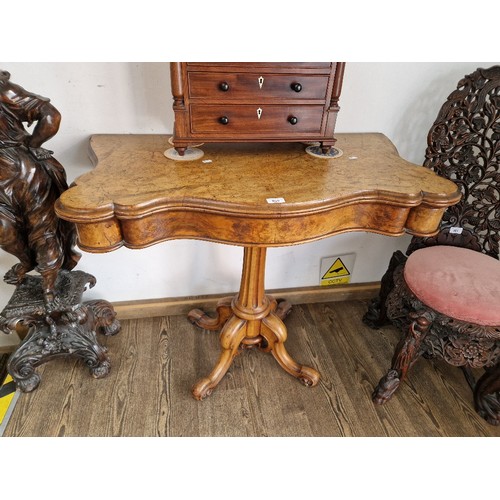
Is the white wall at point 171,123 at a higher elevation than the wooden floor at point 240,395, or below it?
higher

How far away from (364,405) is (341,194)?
0.94 metres

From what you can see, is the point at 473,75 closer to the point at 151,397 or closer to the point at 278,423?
the point at 278,423

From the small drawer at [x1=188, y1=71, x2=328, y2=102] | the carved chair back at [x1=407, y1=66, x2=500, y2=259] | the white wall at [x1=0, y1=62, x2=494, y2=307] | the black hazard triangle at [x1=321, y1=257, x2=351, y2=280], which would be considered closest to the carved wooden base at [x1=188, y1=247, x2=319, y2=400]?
the white wall at [x1=0, y1=62, x2=494, y2=307]

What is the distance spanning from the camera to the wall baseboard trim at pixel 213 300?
1.85 m

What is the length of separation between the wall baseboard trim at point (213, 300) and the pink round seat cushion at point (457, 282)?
554mm

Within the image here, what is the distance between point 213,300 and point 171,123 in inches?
35.4

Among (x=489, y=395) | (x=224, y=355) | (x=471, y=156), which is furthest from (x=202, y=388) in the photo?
(x=471, y=156)

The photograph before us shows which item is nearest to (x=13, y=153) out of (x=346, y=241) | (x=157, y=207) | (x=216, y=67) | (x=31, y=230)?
(x=31, y=230)

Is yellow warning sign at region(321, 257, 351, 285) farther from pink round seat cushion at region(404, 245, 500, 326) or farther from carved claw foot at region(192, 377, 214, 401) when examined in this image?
carved claw foot at region(192, 377, 214, 401)

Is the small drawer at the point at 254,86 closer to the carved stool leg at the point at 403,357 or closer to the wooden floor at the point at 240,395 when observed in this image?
the carved stool leg at the point at 403,357

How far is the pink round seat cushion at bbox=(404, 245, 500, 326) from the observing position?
1257 mm

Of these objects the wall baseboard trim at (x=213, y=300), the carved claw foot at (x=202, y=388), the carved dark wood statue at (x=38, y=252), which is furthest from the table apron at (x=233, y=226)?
the wall baseboard trim at (x=213, y=300)

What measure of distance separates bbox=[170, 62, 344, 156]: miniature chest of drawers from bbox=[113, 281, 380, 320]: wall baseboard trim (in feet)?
2.94
